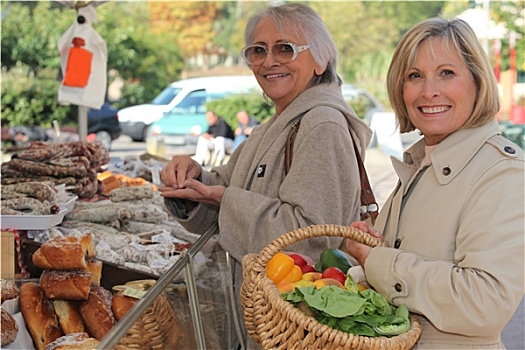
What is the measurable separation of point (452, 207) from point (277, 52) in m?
1.37

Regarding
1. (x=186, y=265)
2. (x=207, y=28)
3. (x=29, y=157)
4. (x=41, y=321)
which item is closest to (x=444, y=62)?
(x=186, y=265)

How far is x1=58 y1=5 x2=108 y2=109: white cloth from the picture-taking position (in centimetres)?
574

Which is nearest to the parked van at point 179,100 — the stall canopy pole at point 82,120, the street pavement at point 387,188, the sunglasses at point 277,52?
the street pavement at point 387,188

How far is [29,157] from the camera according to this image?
4426 mm

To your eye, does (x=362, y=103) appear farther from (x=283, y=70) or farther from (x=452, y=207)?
(x=452, y=207)

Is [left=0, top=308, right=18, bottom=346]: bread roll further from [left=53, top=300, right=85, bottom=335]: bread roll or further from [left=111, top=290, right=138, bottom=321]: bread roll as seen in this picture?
[left=111, top=290, right=138, bottom=321]: bread roll

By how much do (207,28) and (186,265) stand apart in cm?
2897

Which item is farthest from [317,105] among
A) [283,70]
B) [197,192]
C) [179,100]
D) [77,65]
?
[179,100]

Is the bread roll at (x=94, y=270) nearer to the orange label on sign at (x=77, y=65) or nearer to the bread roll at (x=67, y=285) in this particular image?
the bread roll at (x=67, y=285)

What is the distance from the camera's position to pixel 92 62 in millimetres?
5828

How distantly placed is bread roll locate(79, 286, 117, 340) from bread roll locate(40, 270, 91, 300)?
36mm

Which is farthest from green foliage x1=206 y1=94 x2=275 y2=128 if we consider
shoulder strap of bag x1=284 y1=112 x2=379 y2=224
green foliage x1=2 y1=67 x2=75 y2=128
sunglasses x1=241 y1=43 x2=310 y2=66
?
shoulder strap of bag x1=284 y1=112 x2=379 y2=224

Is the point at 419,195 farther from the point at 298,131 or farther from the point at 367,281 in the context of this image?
the point at 298,131

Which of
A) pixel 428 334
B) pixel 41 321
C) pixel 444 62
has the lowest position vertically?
pixel 41 321
